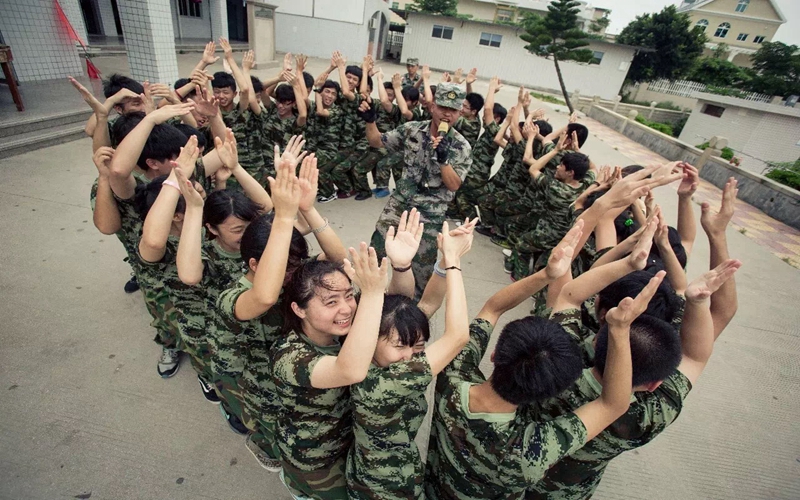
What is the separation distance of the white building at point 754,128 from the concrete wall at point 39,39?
21.4m

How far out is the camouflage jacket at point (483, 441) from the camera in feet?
3.99

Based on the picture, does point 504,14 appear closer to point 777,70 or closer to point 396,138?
point 777,70

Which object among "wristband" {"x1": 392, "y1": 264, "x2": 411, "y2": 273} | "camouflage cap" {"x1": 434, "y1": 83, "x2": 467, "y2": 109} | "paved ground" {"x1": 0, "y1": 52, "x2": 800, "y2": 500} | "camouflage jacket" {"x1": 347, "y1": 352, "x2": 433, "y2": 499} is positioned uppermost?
"camouflage cap" {"x1": 434, "y1": 83, "x2": 467, "y2": 109}

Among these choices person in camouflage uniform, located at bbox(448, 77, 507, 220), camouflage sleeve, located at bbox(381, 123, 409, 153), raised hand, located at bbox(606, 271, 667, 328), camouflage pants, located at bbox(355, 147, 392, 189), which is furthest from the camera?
camouflage pants, located at bbox(355, 147, 392, 189)

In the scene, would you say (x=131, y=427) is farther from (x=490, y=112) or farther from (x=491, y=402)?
(x=490, y=112)

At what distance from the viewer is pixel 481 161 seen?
4867 mm

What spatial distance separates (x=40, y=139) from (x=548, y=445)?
6.91 meters

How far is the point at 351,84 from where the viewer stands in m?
4.92

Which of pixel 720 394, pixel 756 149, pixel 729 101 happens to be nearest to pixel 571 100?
pixel 729 101

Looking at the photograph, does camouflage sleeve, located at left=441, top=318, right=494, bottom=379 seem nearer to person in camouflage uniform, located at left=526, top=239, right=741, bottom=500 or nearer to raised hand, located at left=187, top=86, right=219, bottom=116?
person in camouflage uniform, located at left=526, top=239, right=741, bottom=500

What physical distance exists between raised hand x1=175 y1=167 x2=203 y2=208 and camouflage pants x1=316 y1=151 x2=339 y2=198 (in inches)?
136

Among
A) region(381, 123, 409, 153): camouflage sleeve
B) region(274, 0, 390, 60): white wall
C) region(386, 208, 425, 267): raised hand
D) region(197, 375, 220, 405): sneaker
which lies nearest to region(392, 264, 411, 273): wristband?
region(386, 208, 425, 267): raised hand

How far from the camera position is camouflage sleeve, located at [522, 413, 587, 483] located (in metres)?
1.21

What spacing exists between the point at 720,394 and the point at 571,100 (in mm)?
20192
